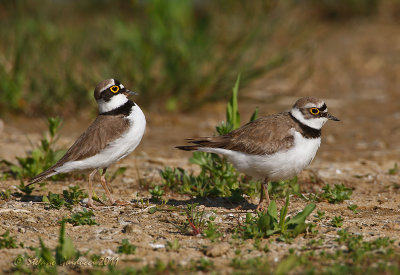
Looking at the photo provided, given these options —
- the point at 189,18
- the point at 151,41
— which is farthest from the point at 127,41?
the point at 189,18

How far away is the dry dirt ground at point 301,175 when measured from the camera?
4629mm

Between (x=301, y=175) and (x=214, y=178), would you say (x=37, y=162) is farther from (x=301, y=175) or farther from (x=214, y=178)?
(x=301, y=175)

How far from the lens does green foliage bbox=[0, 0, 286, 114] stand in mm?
9633

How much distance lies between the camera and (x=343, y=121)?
9750mm

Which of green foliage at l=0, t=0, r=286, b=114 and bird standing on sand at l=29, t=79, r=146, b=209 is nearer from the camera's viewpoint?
bird standing on sand at l=29, t=79, r=146, b=209

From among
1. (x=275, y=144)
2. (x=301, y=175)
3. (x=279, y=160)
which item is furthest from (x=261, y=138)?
(x=301, y=175)

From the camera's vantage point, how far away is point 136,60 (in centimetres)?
984

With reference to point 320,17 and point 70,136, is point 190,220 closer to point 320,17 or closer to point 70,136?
point 70,136

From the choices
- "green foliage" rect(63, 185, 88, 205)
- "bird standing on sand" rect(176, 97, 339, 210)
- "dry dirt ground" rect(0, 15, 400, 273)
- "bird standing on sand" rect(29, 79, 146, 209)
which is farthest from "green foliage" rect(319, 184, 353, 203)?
"green foliage" rect(63, 185, 88, 205)

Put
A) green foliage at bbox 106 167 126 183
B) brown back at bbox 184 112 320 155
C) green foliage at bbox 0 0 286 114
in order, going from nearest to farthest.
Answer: brown back at bbox 184 112 320 155 → green foliage at bbox 106 167 126 183 → green foliage at bbox 0 0 286 114

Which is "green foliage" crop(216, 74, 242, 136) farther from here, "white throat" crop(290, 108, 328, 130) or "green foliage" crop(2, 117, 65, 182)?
"green foliage" crop(2, 117, 65, 182)

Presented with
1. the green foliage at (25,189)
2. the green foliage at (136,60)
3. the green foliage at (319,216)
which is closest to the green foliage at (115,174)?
the green foliage at (25,189)

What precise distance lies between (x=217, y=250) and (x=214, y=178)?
1.77 meters

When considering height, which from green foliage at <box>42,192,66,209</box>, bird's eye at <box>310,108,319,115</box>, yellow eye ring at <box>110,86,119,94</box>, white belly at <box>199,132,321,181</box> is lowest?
green foliage at <box>42,192,66,209</box>
